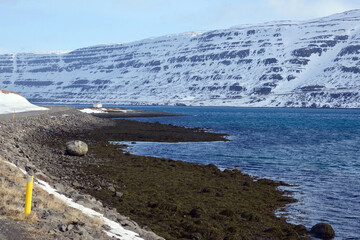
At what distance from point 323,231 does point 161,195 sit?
26.5 feet

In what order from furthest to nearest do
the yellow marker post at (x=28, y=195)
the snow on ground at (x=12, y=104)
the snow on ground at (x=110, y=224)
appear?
the snow on ground at (x=12, y=104) → the snow on ground at (x=110, y=224) → the yellow marker post at (x=28, y=195)

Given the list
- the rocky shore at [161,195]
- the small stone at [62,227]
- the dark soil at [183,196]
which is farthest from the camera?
the dark soil at [183,196]

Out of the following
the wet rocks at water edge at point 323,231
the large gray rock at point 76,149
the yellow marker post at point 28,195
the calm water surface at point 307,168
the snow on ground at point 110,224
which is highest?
the yellow marker post at point 28,195

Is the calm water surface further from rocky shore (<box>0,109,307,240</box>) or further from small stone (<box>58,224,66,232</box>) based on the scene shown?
small stone (<box>58,224,66,232</box>)

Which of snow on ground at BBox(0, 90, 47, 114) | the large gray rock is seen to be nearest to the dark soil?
the large gray rock

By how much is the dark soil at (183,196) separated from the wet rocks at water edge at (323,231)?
0.51 meters

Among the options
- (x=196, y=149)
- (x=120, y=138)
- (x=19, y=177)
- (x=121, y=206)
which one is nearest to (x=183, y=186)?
(x=121, y=206)

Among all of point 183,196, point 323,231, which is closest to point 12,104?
point 183,196

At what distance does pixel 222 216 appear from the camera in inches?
713

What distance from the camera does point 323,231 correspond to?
1677 centimetres

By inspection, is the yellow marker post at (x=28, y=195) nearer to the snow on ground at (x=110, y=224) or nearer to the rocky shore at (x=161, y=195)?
the rocky shore at (x=161, y=195)

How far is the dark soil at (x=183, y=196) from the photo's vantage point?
1662 cm

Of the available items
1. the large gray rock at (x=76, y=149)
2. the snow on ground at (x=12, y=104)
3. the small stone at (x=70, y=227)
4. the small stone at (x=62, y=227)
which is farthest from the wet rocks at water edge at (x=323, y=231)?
the snow on ground at (x=12, y=104)

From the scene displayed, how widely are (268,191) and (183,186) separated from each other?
15.8ft
